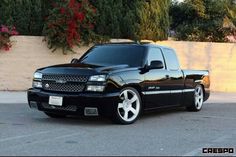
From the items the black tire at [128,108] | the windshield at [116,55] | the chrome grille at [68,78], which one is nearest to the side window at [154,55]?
the windshield at [116,55]

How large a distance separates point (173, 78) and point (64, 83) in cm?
289

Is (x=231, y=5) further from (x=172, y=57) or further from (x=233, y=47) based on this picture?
(x=172, y=57)

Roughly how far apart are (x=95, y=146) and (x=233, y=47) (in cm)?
1300

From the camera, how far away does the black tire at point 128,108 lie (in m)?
9.98

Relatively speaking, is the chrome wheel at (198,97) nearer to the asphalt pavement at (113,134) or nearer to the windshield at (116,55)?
the asphalt pavement at (113,134)

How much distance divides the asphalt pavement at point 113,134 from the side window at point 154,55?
1306mm

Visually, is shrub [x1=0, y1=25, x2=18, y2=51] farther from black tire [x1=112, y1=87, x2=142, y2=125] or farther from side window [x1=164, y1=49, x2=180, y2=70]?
black tire [x1=112, y1=87, x2=142, y2=125]

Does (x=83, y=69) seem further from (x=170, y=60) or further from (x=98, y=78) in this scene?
(x=170, y=60)

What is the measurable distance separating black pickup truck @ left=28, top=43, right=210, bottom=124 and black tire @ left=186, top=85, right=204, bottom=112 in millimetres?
834

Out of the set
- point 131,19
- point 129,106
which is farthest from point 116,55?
point 131,19

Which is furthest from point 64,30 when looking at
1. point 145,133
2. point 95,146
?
point 95,146

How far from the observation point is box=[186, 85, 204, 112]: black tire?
1294 centimetres

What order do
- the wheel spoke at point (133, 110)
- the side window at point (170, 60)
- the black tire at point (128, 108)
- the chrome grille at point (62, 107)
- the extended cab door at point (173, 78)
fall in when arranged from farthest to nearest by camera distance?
the side window at point (170, 60), the extended cab door at point (173, 78), the wheel spoke at point (133, 110), the black tire at point (128, 108), the chrome grille at point (62, 107)

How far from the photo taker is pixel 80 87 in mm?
9758
